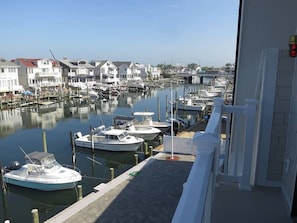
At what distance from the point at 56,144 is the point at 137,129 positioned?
739cm

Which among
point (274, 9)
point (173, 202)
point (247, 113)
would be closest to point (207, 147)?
point (247, 113)

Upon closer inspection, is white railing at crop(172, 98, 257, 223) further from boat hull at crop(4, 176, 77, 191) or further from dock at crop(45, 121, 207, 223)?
boat hull at crop(4, 176, 77, 191)

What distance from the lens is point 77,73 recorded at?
194ft

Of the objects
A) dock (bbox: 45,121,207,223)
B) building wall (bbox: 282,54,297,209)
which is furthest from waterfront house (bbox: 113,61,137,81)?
building wall (bbox: 282,54,297,209)

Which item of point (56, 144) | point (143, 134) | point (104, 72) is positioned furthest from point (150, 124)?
point (104, 72)

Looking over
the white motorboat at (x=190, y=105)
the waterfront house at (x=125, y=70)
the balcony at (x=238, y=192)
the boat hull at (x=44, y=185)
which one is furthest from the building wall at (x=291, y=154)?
the waterfront house at (x=125, y=70)

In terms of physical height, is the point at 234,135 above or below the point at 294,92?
below

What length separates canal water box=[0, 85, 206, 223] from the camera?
1233 centimetres

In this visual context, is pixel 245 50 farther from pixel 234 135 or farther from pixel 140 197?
pixel 140 197

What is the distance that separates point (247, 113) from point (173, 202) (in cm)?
681

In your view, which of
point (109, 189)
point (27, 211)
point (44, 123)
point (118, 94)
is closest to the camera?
point (109, 189)

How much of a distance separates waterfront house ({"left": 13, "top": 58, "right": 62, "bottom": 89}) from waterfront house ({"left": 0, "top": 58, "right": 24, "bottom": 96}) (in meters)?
3.48

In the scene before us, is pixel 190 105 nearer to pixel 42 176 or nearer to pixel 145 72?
pixel 42 176

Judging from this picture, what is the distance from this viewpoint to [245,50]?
5.58 m
